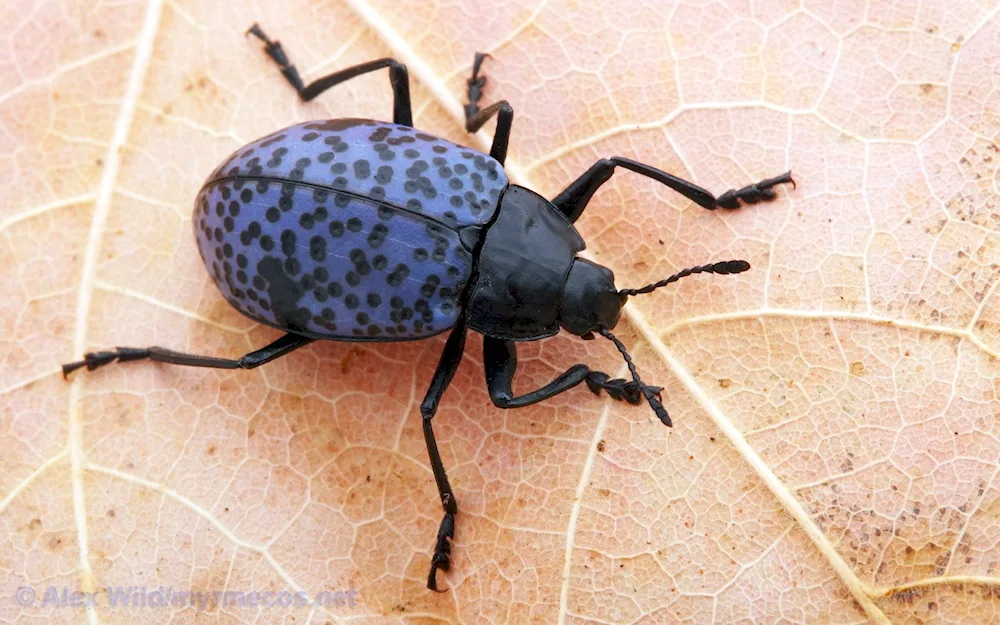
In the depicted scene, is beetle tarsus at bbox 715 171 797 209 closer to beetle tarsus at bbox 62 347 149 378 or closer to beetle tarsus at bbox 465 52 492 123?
beetle tarsus at bbox 465 52 492 123

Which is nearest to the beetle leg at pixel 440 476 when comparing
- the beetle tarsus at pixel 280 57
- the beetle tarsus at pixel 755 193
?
the beetle tarsus at pixel 755 193

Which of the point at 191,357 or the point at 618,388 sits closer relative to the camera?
the point at 618,388

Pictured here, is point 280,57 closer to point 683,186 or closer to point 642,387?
point 683,186

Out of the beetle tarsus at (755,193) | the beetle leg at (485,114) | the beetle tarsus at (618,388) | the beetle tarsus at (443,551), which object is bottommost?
the beetle tarsus at (443,551)

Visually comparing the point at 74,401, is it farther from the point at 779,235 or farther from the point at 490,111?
the point at 779,235

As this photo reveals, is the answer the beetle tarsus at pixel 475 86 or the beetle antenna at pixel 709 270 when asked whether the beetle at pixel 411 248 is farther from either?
A: the beetle tarsus at pixel 475 86

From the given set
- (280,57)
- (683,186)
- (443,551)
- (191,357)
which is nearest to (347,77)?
(280,57)
